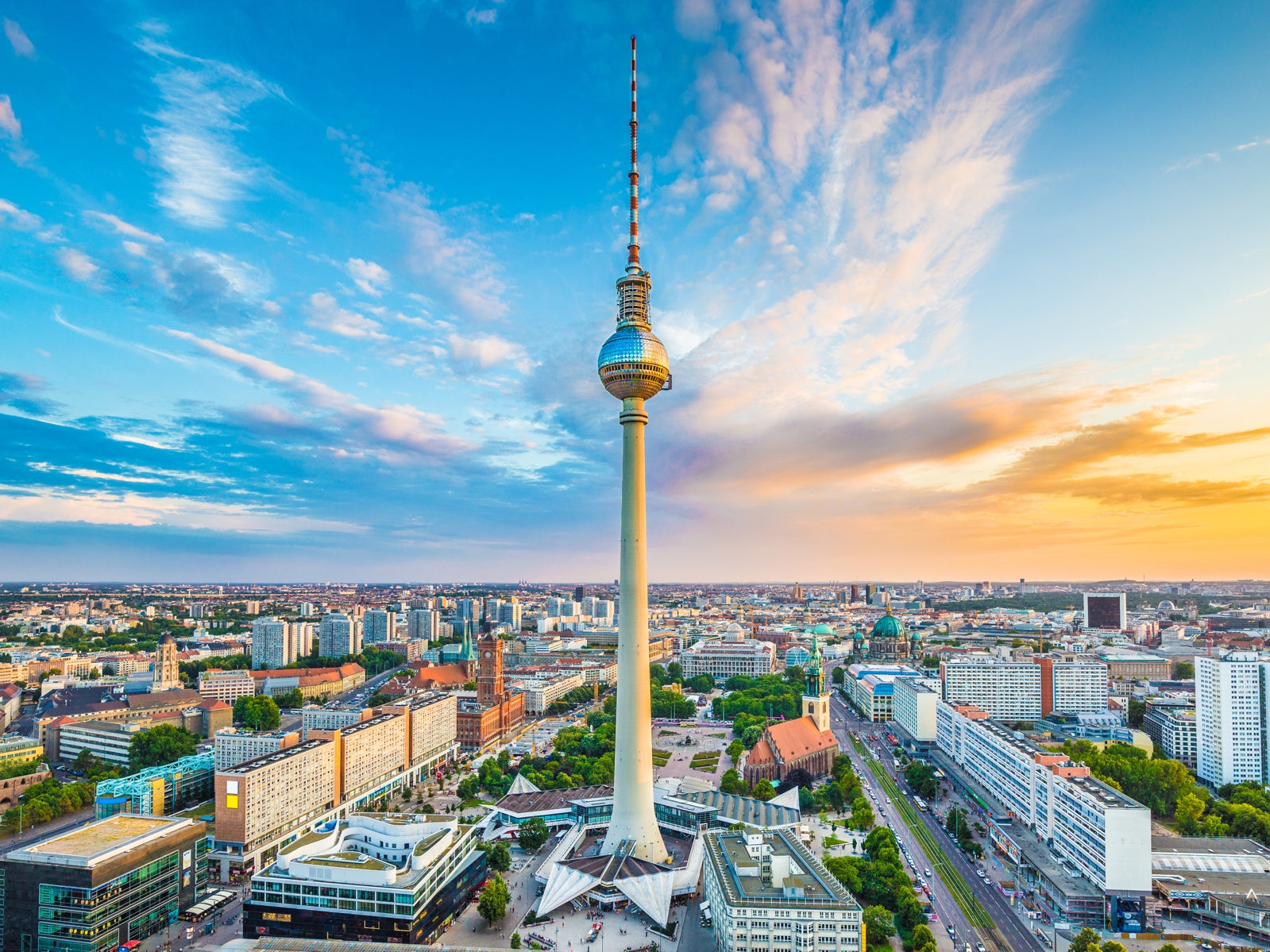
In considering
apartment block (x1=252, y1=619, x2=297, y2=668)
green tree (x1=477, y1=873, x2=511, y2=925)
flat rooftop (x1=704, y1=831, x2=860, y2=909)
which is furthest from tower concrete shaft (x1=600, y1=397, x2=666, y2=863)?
apartment block (x1=252, y1=619, x2=297, y2=668)

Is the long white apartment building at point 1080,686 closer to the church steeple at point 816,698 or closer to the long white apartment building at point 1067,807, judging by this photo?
the long white apartment building at point 1067,807

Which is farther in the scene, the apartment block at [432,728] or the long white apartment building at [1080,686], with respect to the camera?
the long white apartment building at [1080,686]

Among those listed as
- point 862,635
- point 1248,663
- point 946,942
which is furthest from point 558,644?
point 946,942

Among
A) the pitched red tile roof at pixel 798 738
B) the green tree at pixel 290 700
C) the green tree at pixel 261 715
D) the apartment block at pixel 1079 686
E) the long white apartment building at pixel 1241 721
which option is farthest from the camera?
the green tree at pixel 290 700

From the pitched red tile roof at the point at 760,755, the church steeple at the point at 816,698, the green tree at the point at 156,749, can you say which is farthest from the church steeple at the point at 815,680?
the green tree at the point at 156,749

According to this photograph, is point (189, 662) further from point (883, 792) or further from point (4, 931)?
point (883, 792)

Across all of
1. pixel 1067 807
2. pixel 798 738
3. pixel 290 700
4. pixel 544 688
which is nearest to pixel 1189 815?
pixel 1067 807
